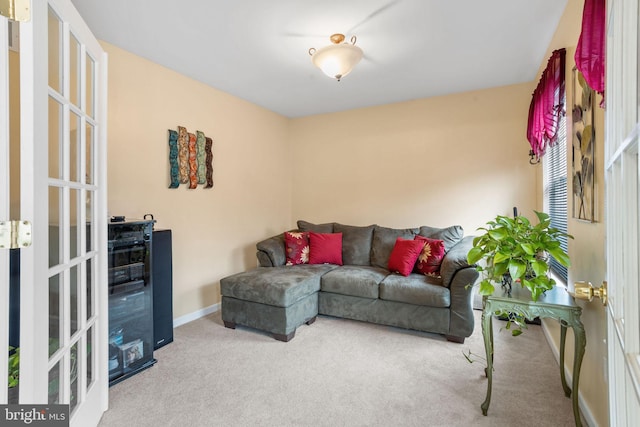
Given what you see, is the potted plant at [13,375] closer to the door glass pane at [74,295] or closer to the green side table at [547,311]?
the door glass pane at [74,295]

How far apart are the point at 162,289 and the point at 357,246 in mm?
2132

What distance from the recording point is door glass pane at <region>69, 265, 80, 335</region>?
137cm

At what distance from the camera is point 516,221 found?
1738 mm

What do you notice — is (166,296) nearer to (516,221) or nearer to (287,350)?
(287,350)

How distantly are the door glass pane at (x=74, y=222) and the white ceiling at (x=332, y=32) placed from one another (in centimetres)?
140

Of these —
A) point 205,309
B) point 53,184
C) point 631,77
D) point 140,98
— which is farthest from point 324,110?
point 631,77

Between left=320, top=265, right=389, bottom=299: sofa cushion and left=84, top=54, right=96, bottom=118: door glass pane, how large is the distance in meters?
2.35

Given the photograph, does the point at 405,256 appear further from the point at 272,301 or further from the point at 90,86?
the point at 90,86

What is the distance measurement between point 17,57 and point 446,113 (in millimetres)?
3730

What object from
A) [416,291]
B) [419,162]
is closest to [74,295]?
[416,291]

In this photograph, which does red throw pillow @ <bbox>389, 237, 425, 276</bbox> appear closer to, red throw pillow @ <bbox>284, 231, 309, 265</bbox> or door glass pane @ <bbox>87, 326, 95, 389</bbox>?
red throw pillow @ <bbox>284, 231, 309, 265</bbox>

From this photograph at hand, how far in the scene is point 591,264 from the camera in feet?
5.22

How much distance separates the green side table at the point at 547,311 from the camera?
1515mm

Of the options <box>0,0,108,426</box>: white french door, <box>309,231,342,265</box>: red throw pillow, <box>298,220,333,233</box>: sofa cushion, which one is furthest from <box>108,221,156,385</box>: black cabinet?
<box>298,220,333,233</box>: sofa cushion
